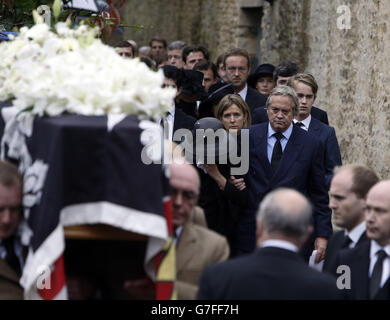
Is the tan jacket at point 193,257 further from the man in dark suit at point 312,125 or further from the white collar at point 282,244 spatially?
the man in dark suit at point 312,125

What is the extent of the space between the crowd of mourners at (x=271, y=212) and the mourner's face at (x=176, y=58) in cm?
367

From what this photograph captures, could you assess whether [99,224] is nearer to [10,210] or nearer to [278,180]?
[10,210]

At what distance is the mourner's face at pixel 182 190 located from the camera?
4.69 metres

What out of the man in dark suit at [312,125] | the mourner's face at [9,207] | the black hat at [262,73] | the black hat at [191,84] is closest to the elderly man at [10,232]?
the mourner's face at [9,207]

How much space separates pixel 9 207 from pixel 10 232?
146mm

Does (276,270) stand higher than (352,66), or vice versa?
(352,66)

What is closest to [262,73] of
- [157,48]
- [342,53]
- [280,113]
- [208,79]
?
[208,79]

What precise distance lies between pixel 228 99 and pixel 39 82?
3.74 metres

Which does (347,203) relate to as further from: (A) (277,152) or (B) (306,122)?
(B) (306,122)

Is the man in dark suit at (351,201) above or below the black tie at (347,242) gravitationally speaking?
above

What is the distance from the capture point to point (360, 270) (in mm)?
4879

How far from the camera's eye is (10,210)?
180 inches

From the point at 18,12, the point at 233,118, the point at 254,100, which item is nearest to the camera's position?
the point at 18,12
